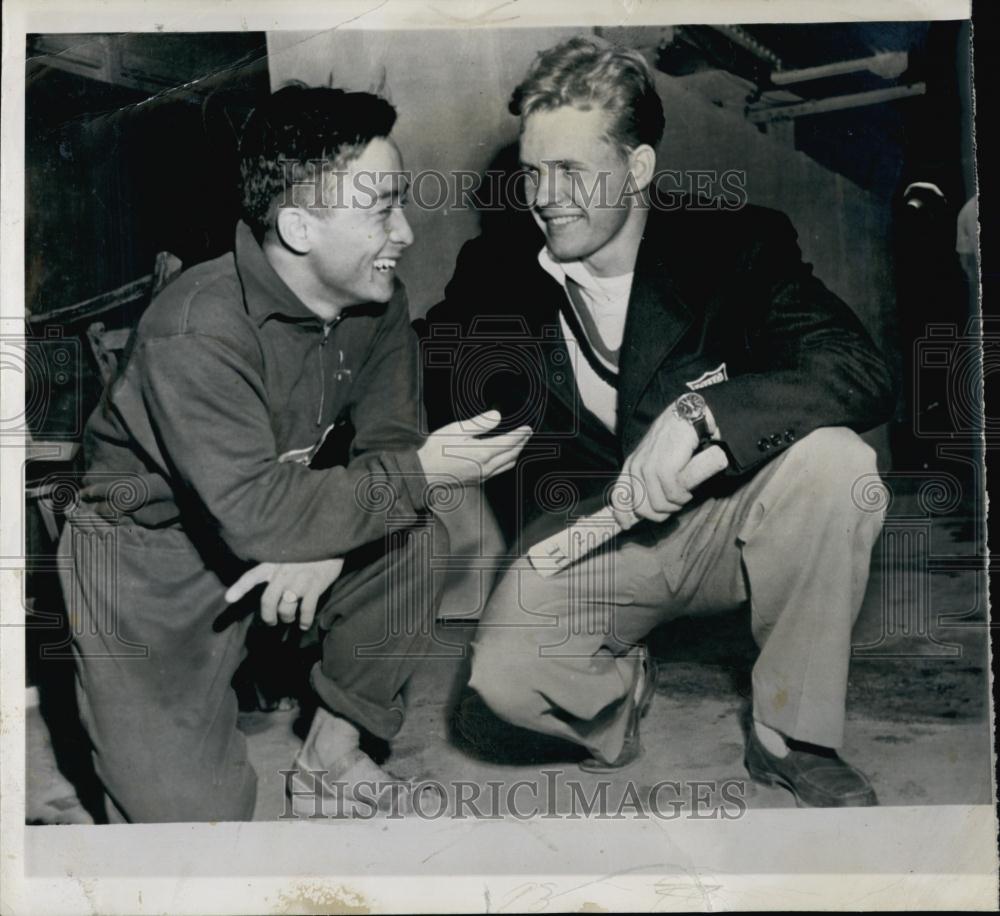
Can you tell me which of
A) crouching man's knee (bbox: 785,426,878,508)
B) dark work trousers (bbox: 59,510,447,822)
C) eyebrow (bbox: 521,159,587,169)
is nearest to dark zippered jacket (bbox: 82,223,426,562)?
dark work trousers (bbox: 59,510,447,822)

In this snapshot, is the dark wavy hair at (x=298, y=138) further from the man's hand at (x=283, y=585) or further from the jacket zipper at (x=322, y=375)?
the man's hand at (x=283, y=585)

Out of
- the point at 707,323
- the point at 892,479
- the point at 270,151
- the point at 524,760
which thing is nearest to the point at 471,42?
the point at 270,151

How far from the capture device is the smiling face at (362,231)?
4055mm

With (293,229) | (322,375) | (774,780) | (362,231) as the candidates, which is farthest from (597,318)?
(774,780)

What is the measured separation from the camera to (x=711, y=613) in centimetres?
411

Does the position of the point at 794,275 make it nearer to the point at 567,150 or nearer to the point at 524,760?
the point at 567,150

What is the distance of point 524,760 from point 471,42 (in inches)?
104

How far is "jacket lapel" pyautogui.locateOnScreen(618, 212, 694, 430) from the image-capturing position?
409 cm

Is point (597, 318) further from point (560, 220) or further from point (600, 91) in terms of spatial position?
point (600, 91)

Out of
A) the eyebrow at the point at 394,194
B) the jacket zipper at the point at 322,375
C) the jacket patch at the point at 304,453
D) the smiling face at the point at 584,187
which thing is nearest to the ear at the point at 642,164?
the smiling face at the point at 584,187

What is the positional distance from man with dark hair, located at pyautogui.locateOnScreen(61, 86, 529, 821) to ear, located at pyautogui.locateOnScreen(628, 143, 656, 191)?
2.78ft

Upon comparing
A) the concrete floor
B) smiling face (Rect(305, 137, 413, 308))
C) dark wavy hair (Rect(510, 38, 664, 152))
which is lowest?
the concrete floor

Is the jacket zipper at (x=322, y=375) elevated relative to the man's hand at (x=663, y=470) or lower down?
elevated

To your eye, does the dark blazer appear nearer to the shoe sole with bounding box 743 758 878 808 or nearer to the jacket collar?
the jacket collar
